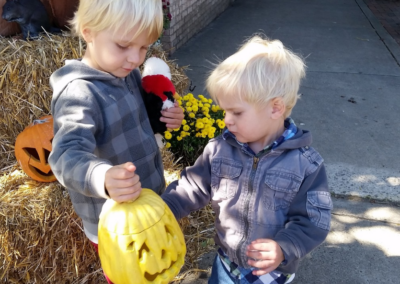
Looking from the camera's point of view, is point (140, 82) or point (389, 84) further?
point (389, 84)

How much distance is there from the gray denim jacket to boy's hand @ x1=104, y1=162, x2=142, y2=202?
50 centimetres

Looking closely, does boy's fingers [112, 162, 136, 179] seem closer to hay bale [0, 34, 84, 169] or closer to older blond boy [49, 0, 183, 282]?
older blond boy [49, 0, 183, 282]

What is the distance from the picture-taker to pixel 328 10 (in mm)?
9906

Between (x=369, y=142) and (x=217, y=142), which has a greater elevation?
(x=217, y=142)

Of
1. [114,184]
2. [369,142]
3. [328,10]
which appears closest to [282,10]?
[328,10]

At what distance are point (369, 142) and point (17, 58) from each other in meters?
3.33

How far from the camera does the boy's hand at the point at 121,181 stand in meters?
1.27

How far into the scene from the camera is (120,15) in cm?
159

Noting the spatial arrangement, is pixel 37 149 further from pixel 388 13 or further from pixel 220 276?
pixel 388 13

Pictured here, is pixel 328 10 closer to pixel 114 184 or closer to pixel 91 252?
pixel 91 252

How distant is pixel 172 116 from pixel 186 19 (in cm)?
550

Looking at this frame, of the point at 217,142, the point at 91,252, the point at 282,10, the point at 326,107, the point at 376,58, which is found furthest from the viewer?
the point at 282,10

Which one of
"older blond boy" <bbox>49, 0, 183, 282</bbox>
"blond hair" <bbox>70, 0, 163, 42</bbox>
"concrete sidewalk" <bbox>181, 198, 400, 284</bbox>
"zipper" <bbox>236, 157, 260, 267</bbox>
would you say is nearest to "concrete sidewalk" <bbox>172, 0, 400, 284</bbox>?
"concrete sidewalk" <bbox>181, 198, 400, 284</bbox>

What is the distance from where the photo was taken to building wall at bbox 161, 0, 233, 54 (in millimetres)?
6578
